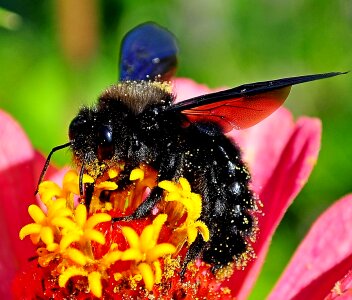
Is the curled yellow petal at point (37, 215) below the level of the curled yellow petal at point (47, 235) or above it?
above

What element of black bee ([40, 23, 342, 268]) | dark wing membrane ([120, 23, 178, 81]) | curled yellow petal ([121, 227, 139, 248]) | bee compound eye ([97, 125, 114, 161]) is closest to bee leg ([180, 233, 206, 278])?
black bee ([40, 23, 342, 268])

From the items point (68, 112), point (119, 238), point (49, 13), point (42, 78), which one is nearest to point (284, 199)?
point (119, 238)

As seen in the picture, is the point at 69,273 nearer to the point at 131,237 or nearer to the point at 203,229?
the point at 131,237

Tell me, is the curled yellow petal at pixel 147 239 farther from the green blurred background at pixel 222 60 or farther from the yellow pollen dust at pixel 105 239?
the green blurred background at pixel 222 60

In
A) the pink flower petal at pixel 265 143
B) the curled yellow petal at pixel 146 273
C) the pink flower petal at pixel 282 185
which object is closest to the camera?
the curled yellow petal at pixel 146 273

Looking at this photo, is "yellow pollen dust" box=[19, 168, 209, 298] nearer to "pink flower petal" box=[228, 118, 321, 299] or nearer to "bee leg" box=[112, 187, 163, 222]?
"bee leg" box=[112, 187, 163, 222]

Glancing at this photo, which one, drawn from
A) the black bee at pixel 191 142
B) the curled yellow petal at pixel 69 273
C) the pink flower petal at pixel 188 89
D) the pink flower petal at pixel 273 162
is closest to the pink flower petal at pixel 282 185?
the pink flower petal at pixel 273 162

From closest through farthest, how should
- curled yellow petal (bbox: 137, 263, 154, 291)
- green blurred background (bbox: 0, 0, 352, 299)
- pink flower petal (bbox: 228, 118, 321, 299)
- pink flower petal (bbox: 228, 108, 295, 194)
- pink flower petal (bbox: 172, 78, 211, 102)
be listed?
curled yellow petal (bbox: 137, 263, 154, 291) < pink flower petal (bbox: 228, 118, 321, 299) < pink flower petal (bbox: 228, 108, 295, 194) < pink flower petal (bbox: 172, 78, 211, 102) < green blurred background (bbox: 0, 0, 352, 299)

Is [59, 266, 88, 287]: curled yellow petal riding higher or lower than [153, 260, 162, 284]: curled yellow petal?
higher
